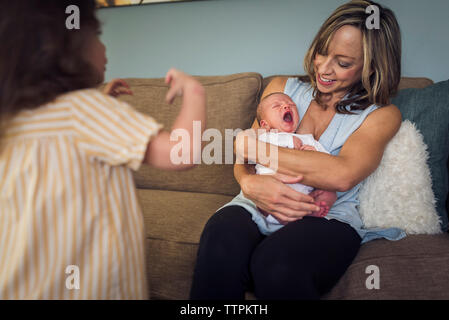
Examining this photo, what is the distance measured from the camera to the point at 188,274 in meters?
1.29

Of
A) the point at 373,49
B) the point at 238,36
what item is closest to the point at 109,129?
the point at 373,49

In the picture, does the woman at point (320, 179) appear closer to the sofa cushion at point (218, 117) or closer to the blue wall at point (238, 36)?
the sofa cushion at point (218, 117)

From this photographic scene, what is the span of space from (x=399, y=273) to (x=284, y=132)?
0.60 m

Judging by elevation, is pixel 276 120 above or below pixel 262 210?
above

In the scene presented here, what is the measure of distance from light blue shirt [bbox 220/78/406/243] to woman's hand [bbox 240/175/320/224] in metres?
0.05

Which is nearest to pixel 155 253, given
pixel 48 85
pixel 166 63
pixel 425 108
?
pixel 48 85

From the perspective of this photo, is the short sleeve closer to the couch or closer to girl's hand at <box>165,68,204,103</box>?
girl's hand at <box>165,68,204,103</box>

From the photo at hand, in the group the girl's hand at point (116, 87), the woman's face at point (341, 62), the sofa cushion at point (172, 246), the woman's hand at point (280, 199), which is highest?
the woman's face at point (341, 62)

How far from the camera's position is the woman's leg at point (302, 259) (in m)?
0.92

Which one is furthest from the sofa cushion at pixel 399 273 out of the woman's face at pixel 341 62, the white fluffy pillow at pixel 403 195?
the woman's face at pixel 341 62

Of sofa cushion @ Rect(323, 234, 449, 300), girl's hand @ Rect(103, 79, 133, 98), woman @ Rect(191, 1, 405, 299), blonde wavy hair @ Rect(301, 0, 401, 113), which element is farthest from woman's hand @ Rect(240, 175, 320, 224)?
girl's hand @ Rect(103, 79, 133, 98)

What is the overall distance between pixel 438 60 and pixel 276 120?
3.65 ft

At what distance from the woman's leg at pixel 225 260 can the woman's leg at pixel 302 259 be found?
0.04 meters

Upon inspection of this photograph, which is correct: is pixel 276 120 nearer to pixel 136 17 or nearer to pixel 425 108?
pixel 425 108
